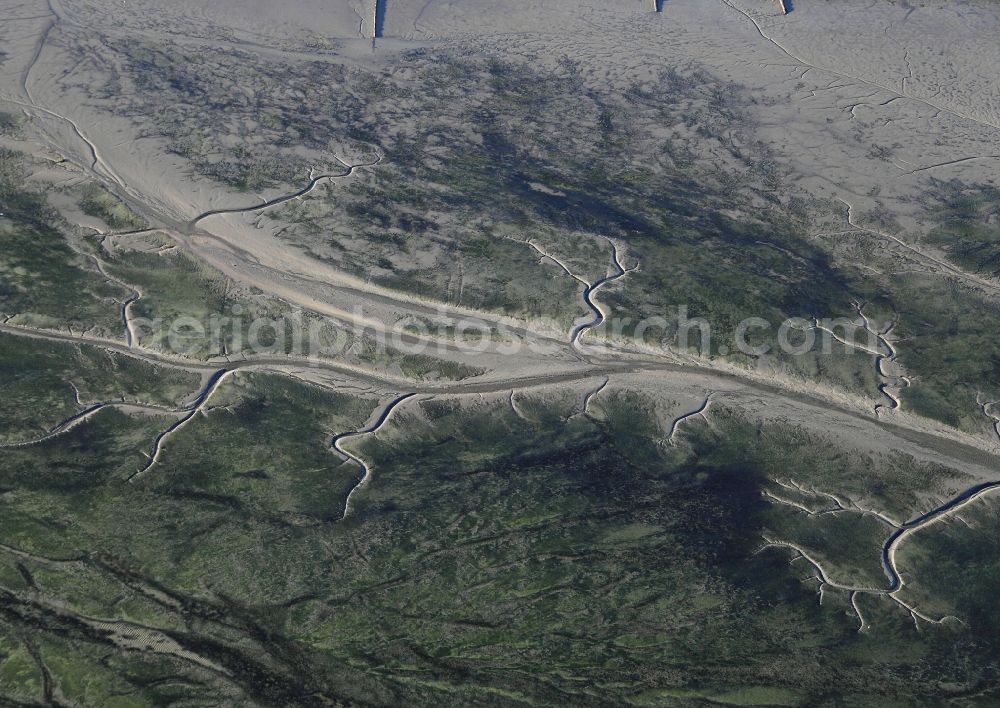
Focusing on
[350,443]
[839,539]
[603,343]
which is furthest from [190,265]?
[839,539]

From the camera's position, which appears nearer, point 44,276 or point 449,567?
point 449,567

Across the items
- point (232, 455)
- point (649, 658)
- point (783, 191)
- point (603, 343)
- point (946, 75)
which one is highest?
point (946, 75)

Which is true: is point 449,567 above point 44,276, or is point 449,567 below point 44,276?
below

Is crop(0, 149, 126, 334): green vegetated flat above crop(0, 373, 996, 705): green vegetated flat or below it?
above

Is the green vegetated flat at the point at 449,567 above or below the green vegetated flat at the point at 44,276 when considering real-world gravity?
below

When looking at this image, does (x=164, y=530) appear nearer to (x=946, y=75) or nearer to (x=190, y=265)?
(x=190, y=265)

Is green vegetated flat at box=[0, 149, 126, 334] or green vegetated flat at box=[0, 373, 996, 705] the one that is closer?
green vegetated flat at box=[0, 373, 996, 705]

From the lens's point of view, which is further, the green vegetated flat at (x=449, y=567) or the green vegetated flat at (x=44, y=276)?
the green vegetated flat at (x=44, y=276)

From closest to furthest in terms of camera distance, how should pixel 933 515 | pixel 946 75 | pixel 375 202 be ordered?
pixel 933 515
pixel 375 202
pixel 946 75
